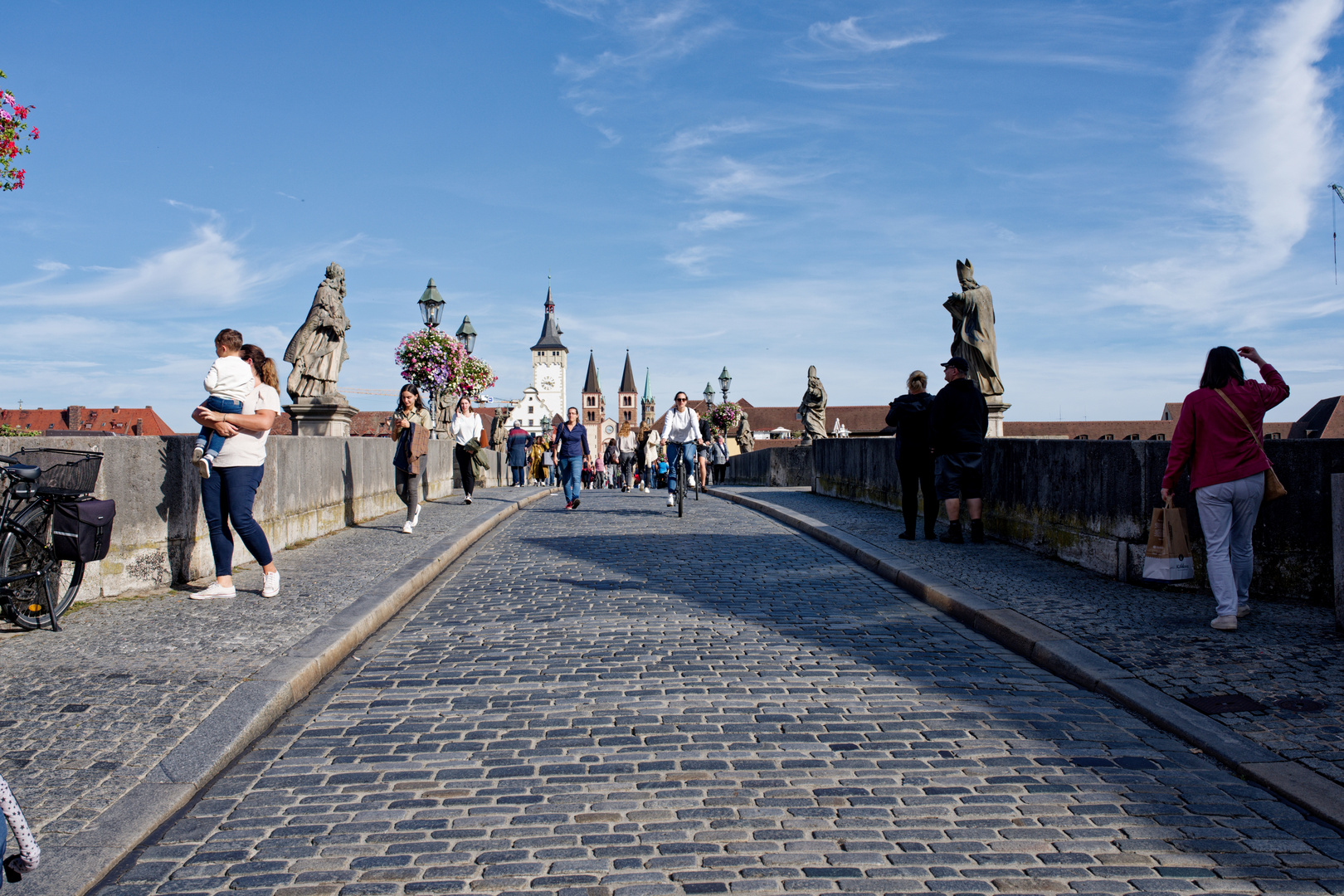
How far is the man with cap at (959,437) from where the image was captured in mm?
9812

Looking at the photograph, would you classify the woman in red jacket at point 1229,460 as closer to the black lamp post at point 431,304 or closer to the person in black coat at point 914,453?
the person in black coat at point 914,453

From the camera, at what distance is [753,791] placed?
3602mm

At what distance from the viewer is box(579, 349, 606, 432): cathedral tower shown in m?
167

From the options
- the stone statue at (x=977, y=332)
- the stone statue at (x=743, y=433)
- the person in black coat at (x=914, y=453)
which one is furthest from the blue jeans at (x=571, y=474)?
the stone statue at (x=743, y=433)

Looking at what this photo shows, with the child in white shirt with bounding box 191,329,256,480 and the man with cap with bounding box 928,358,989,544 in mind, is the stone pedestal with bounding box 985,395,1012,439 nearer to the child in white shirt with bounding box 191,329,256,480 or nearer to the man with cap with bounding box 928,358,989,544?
the man with cap with bounding box 928,358,989,544

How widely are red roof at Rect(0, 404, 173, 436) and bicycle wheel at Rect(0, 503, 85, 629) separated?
229 feet

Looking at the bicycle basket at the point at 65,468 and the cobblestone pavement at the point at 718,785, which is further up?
the bicycle basket at the point at 65,468

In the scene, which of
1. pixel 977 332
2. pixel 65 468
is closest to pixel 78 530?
pixel 65 468

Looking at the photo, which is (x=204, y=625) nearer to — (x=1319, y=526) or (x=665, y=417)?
(x=1319, y=526)

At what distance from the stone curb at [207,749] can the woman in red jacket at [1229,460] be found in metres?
4.94

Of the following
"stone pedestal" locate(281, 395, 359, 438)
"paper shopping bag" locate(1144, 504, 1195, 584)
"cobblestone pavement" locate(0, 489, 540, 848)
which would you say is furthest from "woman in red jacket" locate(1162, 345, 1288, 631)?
"stone pedestal" locate(281, 395, 359, 438)

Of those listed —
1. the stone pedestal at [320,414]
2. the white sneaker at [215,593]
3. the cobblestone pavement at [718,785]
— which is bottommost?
the cobblestone pavement at [718,785]

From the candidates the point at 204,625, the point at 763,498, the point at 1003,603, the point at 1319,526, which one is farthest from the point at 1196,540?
the point at 763,498

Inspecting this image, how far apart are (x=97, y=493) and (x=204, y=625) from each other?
1323 millimetres
